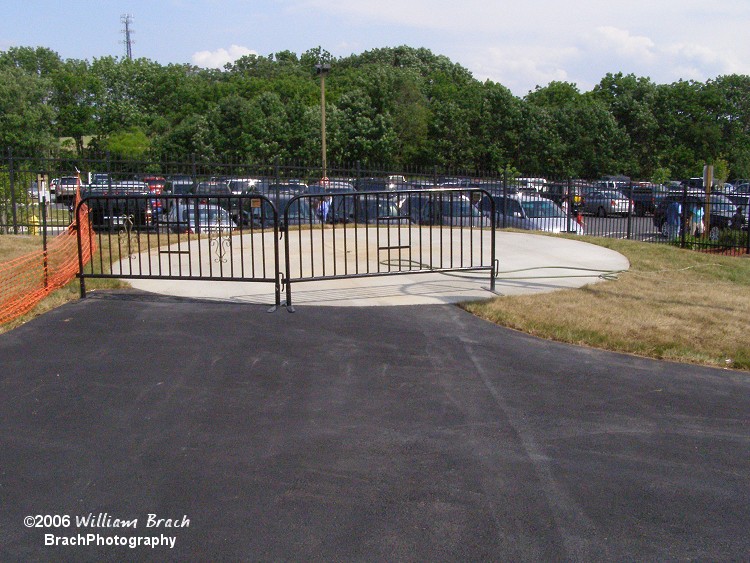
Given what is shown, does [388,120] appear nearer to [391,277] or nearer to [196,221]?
[391,277]

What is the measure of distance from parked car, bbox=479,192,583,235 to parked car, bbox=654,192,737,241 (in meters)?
2.71

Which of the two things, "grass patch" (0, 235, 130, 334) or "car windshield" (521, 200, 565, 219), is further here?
"car windshield" (521, 200, 565, 219)

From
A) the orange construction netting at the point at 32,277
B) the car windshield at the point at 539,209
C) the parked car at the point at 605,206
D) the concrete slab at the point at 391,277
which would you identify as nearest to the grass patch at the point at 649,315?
the concrete slab at the point at 391,277

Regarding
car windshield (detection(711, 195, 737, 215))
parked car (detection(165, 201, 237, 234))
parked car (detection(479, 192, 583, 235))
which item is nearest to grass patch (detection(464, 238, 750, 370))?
parked car (detection(165, 201, 237, 234))

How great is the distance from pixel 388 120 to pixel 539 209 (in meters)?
A: 26.2

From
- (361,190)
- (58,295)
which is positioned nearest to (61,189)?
(361,190)

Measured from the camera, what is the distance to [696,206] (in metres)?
21.0

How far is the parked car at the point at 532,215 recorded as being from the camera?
846 inches

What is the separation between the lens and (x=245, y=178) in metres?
21.0

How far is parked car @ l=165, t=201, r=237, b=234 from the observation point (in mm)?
9828

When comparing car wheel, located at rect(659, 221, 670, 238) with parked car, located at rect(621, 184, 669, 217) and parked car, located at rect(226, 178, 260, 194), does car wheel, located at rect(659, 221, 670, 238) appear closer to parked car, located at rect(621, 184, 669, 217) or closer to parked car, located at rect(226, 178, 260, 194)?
parked car, located at rect(621, 184, 669, 217)

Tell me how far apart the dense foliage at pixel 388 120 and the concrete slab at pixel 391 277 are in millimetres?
30128

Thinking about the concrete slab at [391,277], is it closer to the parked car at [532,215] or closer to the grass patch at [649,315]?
the grass patch at [649,315]

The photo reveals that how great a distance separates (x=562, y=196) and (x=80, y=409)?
21751mm
